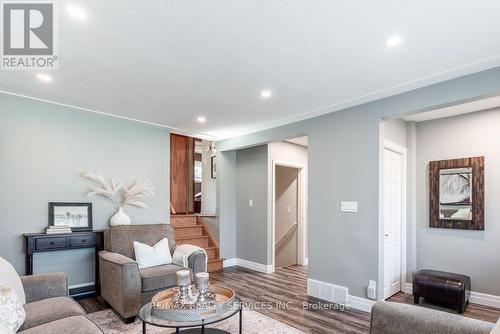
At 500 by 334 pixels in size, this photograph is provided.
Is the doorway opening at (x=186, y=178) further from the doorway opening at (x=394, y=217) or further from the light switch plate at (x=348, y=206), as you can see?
the doorway opening at (x=394, y=217)

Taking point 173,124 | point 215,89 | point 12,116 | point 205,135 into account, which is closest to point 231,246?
point 205,135

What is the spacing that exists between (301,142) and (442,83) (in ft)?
10.0

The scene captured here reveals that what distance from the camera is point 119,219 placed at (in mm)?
3916

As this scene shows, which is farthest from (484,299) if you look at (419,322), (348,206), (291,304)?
(419,322)

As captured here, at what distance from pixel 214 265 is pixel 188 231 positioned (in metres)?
0.82

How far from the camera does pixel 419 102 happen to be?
3027 millimetres

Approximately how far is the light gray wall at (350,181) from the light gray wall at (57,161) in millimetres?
2381

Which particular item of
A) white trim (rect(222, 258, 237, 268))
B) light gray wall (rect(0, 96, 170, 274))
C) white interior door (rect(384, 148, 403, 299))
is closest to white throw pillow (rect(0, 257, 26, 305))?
light gray wall (rect(0, 96, 170, 274))

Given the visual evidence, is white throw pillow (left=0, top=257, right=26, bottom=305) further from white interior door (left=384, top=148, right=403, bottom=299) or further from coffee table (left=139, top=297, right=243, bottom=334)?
white interior door (left=384, top=148, right=403, bottom=299)

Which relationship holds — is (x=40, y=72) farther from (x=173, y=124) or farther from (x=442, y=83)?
(x=442, y=83)

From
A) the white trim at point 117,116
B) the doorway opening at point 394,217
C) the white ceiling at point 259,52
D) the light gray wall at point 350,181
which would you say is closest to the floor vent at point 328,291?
the light gray wall at point 350,181

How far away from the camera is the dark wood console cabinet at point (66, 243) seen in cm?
328

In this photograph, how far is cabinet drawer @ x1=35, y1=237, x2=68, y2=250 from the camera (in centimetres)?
331

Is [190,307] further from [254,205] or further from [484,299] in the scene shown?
[484,299]
